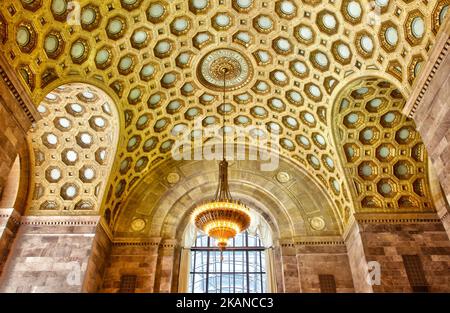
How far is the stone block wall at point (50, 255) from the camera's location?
32.7 feet

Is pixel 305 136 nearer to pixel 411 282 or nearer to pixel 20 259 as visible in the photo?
pixel 411 282

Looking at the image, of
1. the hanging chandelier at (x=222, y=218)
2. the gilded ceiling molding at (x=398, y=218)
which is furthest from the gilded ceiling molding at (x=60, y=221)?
the gilded ceiling molding at (x=398, y=218)

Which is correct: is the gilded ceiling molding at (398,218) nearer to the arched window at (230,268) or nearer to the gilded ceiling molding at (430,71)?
the gilded ceiling molding at (430,71)

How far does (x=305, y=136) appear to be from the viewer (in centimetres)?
1257

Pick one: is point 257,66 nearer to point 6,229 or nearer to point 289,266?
point 289,266

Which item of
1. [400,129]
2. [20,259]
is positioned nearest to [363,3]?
[400,129]

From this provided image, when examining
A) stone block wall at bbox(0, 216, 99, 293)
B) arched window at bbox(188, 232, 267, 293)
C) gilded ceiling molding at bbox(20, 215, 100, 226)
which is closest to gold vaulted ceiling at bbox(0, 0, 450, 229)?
gilded ceiling molding at bbox(20, 215, 100, 226)

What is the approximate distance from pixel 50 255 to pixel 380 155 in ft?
33.8

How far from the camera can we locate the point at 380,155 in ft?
36.7

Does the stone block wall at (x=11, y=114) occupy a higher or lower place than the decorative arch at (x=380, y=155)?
lower

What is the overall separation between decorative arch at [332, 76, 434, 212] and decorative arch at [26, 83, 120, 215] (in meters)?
7.12

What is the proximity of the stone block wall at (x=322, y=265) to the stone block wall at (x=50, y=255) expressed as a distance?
21.8 feet

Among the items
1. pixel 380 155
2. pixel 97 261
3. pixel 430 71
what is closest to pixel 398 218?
pixel 380 155

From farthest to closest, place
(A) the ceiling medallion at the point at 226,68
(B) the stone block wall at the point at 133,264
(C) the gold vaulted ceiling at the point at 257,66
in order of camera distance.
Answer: (B) the stone block wall at the point at 133,264, (A) the ceiling medallion at the point at 226,68, (C) the gold vaulted ceiling at the point at 257,66
